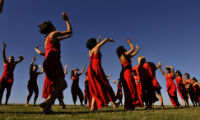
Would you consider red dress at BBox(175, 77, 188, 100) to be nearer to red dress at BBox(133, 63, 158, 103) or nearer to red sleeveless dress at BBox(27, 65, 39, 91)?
red dress at BBox(133, 63, 158, 103)

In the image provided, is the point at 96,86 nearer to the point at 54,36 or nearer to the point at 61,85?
the point at 61,85

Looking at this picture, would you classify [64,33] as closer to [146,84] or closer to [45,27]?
[45,27]

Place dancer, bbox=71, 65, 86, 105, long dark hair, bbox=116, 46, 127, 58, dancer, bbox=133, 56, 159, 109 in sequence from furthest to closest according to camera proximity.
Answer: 1. dancer, bbox=71, 65, 86, 105
2. dancer, bbox=133, 56, 159, 109
3. long dark hair, bbox=116, 46, 127, 58

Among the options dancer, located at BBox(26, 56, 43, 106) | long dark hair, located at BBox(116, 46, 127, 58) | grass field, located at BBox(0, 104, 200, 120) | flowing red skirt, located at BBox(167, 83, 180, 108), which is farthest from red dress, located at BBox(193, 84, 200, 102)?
dancer, located at BBox(26, 56, 43, 106)

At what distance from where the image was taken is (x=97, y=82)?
587cm

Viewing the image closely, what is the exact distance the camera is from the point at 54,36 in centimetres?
452

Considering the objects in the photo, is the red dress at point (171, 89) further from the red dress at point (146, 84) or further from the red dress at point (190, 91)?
the red dress at point (190, 91)

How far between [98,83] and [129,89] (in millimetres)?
1714

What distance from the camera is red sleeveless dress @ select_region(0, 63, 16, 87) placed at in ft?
33.6

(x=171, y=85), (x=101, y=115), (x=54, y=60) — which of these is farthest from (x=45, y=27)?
(x=171, y=85)

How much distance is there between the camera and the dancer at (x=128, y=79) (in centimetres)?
690

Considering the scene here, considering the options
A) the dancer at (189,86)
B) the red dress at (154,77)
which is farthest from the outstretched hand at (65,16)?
the dancer at (189,86)

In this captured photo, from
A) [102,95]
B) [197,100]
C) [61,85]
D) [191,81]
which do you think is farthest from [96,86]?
[197,100]

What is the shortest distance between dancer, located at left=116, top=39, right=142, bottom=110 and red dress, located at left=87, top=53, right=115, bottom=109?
126 centimetres
